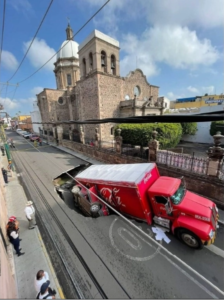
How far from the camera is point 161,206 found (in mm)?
5504

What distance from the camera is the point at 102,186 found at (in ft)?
23.1

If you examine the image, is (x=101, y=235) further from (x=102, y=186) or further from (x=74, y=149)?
(x=74, y=149)

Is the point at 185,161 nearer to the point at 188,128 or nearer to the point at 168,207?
the point at 168,207

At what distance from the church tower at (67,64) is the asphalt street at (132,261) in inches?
1347

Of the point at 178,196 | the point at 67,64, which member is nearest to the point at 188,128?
the point at 178,196

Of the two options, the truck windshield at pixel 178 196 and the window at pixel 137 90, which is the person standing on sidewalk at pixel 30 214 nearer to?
the truck windshield at pixel 178 196

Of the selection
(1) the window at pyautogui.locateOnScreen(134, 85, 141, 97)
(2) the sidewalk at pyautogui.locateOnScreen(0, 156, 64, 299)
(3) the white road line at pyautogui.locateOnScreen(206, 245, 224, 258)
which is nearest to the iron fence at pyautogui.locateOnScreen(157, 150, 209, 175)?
(3) the white road line at pyautogui.locateOnScreen(206, 245, 224, 258)

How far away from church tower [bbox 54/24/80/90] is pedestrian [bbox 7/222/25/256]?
34077 millimetres

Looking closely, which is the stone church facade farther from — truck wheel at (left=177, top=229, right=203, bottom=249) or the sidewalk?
truck wheel at (left=177, top=229, right=203, bottom=249)

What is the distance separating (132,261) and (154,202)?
7.06 ft

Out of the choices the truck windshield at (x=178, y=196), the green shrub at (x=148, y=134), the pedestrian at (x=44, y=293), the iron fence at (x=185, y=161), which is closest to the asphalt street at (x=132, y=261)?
the pedestrian at (x=44, y=293)

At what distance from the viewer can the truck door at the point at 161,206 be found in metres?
5.36

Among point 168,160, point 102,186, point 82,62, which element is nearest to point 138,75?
point 82,62

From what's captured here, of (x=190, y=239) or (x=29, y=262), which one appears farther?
(x=190, y=239)
